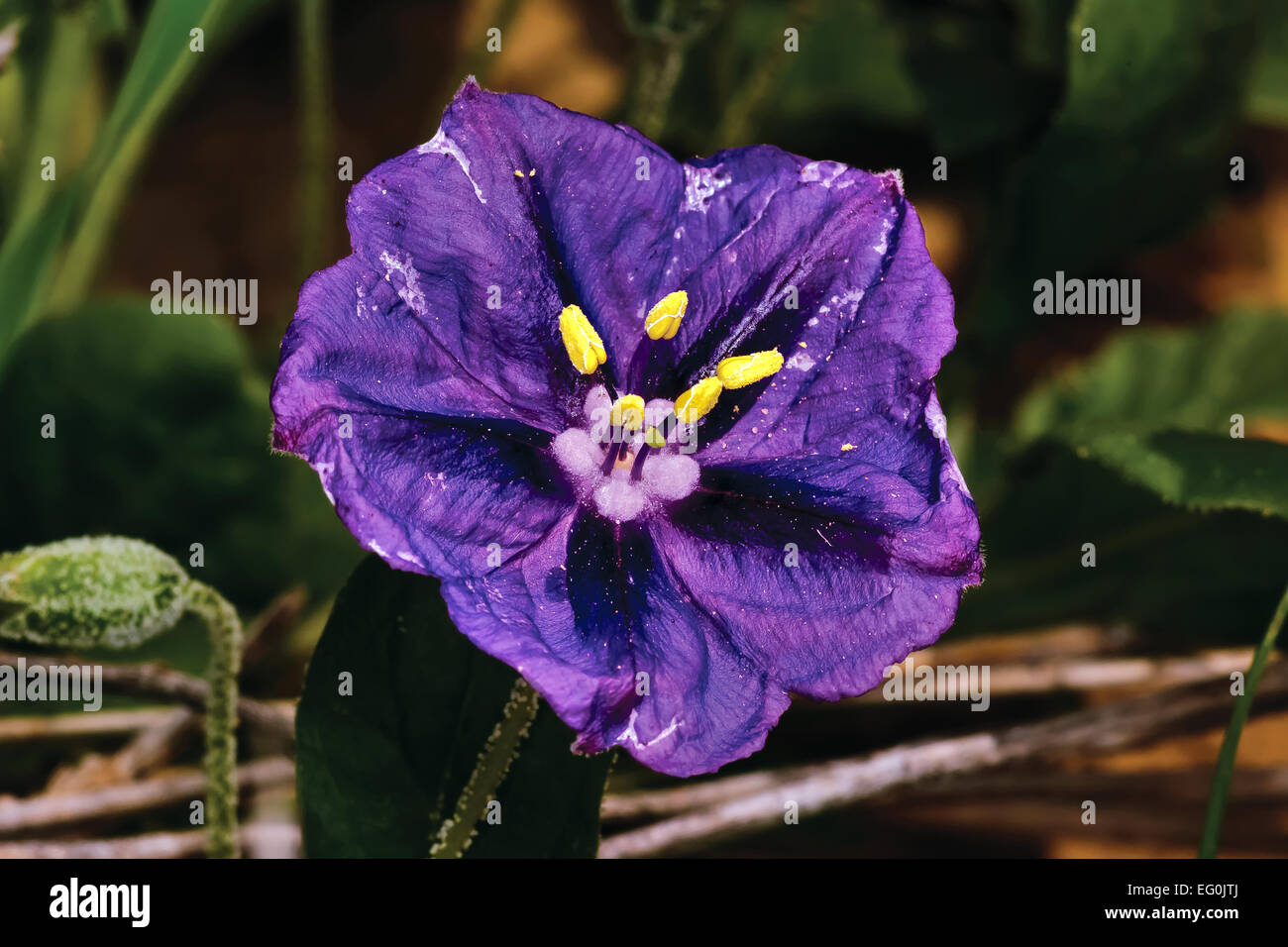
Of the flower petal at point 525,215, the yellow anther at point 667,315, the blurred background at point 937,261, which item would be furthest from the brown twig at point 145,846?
the yellow anther at point 667,315

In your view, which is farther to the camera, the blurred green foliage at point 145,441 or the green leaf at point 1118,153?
the green leaf at point 1118,153

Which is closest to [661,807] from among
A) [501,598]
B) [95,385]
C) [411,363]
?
[501,598]

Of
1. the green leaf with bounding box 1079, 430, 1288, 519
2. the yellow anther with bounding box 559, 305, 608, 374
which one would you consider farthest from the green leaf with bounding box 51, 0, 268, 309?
the green leaf with bounding box 1079, 430, 1288, 519

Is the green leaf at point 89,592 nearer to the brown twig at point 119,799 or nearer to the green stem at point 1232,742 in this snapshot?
the brown twig at point 119,799

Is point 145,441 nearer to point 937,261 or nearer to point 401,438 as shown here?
point 401,438
